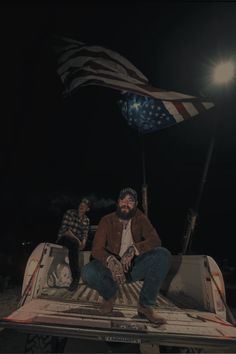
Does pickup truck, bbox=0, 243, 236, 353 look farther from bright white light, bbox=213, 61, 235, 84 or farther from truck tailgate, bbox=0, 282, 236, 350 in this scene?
bright white light, bbox=213, 61, 235, 84

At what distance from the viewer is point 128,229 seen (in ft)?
13.3

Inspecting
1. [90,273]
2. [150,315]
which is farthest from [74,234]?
[150,315]

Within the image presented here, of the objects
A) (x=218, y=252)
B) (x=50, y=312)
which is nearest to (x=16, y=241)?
(x=218, y=252)

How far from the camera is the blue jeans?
337 centimetres

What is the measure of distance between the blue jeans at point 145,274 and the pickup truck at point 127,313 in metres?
0.25

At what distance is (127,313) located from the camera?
3.51m

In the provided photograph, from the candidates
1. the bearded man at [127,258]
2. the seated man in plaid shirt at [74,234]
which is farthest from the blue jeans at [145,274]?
the seated man in plaid shirt at [74,234]

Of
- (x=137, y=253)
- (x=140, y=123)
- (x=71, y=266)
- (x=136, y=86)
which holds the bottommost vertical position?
(x=71, y=266)

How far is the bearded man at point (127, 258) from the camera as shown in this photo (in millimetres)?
3398

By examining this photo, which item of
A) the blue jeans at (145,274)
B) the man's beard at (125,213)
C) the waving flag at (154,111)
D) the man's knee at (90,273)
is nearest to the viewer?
the blue jeans at (145,274)

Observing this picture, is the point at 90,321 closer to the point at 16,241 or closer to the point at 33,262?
the point at 33,262

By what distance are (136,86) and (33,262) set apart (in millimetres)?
4746

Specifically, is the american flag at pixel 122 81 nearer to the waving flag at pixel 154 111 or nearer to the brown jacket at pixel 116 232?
the waving flag at pixel 154 111

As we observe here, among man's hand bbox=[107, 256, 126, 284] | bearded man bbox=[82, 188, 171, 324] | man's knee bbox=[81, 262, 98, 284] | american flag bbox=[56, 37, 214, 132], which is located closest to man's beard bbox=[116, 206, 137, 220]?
bearded man bbox=[82, 188, 171, 324]
